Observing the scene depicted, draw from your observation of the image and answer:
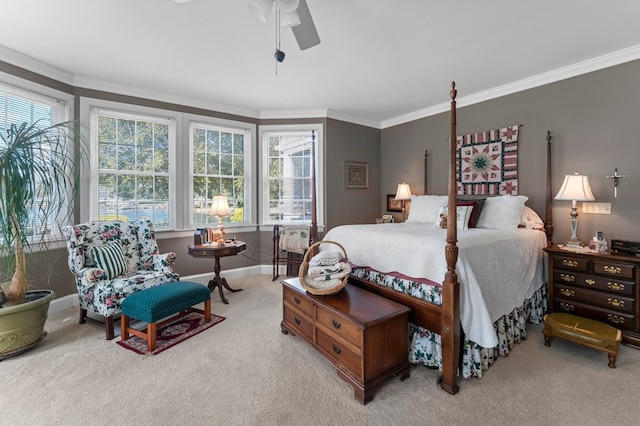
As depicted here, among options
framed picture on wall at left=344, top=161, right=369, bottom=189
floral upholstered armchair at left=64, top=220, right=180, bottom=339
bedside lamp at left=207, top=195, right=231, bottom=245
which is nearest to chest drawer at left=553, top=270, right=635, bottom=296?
framed picture on wall at left=344, top=161, right=369, bottom=189

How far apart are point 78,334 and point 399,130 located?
5038 mm

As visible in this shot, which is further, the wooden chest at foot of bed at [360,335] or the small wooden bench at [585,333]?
the small wooden bench at [585,333]

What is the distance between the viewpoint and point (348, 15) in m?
2.21

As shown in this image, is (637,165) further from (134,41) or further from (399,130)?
(134,41)

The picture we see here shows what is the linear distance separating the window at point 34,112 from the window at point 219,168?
1.42 meters

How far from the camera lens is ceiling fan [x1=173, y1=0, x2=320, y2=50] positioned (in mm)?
1632

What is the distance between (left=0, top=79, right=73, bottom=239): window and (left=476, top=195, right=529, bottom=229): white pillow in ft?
14.5

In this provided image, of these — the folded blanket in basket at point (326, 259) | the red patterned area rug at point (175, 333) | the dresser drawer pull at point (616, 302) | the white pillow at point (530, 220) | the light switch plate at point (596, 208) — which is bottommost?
the red patterned area rug at point (175, 333)

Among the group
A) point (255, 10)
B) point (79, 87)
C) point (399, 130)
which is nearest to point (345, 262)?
point (255, 10)

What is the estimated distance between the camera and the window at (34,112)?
2.81 m

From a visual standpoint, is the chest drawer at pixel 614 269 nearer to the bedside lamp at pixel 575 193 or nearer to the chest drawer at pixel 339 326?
the bedside lamp at pixel 575 193

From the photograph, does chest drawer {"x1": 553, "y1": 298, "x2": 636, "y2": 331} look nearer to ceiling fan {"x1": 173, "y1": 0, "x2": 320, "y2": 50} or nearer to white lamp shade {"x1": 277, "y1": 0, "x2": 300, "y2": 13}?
ceiling fan {"x1": 173, "y1": 0, "x2": 320, "y2": 50}

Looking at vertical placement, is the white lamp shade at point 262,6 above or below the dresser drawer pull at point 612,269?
above

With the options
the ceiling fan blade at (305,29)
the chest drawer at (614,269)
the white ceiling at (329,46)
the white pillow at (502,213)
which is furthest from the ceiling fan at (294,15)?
the chest drawer at (614,269)
